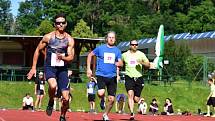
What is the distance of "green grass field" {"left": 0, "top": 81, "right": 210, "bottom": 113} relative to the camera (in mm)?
30703

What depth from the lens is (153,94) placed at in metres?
33.5

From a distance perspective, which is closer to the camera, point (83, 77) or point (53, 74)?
point (53, 74)

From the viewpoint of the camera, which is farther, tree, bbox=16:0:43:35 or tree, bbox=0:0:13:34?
tree, bbox=0:0:13:34

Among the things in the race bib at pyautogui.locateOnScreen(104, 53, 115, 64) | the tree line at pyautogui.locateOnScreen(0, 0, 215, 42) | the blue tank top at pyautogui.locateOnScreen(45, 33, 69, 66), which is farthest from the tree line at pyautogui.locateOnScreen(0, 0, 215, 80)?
the blue tank top at pyautogui.locateOnScreen(45, 33, 69, 66)

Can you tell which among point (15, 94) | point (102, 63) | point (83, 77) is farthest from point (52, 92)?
point (83, 77)

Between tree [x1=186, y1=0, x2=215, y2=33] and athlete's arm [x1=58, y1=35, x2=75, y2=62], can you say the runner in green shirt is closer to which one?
athlete's arm [x1=58, y1=35, x2=75, y2=62]

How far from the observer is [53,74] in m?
10.6

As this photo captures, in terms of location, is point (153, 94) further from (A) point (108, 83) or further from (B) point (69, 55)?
(B) point (69, 55)

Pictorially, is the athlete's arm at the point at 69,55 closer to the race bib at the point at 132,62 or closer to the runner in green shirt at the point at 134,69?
the runner in green shirt at the point at 134,69

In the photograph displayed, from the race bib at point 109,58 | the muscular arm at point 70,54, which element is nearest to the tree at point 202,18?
the race bib at point 109,58

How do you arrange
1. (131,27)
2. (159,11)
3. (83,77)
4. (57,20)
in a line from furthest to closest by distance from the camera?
(159,11)
(131,27)
(83,77)
(57,20)

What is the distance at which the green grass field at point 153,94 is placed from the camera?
3070 centimetres

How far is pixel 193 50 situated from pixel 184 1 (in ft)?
107

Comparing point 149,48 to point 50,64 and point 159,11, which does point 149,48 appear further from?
point 50,64
